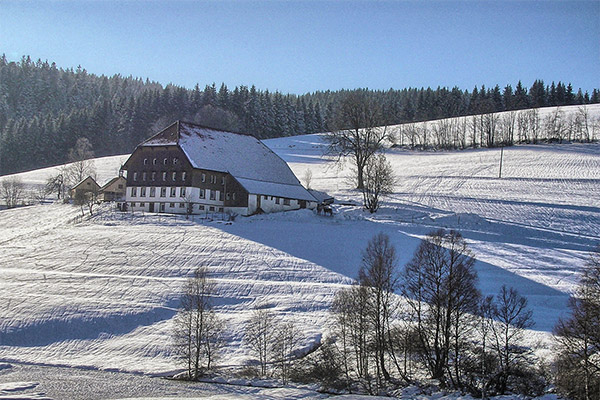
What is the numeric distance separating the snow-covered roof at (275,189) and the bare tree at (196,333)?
91.0ft

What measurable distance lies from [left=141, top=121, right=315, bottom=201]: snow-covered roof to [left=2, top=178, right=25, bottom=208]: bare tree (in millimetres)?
26251

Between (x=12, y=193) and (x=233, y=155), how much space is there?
120 ft

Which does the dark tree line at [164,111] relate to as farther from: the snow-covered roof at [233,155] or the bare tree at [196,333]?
the bare tree at [196,333]

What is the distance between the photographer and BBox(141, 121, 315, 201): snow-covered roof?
65562 mm

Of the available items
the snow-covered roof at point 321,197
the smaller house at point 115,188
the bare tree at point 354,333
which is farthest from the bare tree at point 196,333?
the smaller house at point 115,188

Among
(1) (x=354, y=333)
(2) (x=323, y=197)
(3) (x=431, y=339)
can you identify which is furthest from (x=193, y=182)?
(3) (x=431, y=339)

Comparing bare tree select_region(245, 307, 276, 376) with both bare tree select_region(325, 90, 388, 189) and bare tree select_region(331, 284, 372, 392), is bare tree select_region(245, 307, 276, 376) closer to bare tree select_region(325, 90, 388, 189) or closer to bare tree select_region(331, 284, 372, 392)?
bare tree select_region(331, 284, 372, 392)

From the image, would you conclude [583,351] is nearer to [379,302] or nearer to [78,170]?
[379,302]

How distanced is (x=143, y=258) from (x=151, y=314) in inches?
362

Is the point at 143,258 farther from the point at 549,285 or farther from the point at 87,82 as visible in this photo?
the point at 87,82

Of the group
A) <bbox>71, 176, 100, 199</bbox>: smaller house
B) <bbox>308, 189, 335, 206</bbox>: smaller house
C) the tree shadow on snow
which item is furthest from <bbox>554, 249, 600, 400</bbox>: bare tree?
<bbox>71, 176, 100, 199</bbox>: smaller house

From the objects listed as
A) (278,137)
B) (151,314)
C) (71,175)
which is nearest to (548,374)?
(151,314)

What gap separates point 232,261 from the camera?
4509cm

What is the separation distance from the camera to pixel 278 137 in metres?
142
